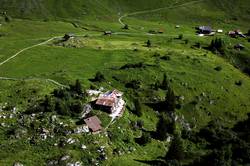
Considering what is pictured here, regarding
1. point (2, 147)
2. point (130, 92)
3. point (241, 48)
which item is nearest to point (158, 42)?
point (241, 48)

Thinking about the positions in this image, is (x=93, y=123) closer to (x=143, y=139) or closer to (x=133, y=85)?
(x=143, y=139)

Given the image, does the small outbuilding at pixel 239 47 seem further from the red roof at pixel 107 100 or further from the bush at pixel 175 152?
the bush at pixel 175 152

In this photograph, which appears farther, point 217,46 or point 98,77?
point 217,46

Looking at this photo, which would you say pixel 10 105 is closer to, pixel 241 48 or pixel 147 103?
pixel 147 103

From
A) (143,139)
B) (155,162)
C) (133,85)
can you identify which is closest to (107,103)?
(143,139)

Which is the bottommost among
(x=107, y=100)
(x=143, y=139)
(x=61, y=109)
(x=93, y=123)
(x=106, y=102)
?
(x=143, y=139)

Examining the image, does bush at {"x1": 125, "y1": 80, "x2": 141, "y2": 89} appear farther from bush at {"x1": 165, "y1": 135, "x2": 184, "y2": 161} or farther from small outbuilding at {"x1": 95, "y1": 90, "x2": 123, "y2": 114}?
bush at {"x1": 165, "y1": 135, "x2": 184, "y2": 161}

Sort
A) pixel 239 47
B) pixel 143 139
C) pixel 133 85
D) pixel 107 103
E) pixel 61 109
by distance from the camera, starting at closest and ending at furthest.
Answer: pixel 61 109 → pixel 143 139 → pixel 107 103 → pixel 133 85 → pixel 239 47

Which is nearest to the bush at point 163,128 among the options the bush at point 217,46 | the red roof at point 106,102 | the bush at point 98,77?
the red roof at point 106,102
